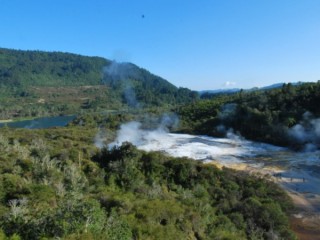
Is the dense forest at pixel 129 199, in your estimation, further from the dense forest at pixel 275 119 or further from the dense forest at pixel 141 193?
the dense forest at pixel 275 119

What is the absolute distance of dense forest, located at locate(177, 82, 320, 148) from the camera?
5231cm

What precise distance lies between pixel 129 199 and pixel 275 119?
42.2 meters

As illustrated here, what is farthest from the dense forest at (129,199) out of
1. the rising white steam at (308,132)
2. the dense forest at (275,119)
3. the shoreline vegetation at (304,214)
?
the dense forest at (275,119)

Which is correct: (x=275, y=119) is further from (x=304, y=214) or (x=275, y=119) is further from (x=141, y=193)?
(x=141, y=193)

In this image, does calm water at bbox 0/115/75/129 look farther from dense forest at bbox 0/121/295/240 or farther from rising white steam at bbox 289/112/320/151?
dense forest at bbox 0/121/295/240

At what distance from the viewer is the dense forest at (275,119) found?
172 ft

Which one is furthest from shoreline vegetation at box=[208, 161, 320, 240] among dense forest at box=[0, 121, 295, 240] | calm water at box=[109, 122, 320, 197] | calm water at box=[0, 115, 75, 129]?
calm water at box=[0, 115, 75, 129]

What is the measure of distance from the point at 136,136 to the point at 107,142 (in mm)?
6357

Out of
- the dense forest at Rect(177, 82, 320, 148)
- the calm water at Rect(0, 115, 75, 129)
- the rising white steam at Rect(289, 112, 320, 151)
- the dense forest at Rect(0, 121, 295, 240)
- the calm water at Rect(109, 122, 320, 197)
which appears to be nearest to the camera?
the dense forest at Rect(0, 121, 295, 240)

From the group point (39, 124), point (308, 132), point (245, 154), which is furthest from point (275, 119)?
point (39, 124)

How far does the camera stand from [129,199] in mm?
19688

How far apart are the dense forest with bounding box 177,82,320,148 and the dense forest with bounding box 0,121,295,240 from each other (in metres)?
25.7

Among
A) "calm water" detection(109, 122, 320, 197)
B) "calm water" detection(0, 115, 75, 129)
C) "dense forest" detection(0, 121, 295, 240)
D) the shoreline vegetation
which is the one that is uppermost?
"dense forest" detection(0, 121, 295, 240)

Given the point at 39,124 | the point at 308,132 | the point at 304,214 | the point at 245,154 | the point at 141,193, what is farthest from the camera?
the point at 39,124
